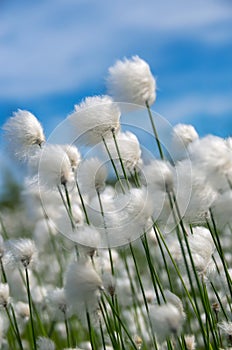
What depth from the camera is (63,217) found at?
113 inches

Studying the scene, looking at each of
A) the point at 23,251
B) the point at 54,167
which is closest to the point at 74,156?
the point at 54,167

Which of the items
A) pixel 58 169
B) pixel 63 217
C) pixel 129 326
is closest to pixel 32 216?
pixel 129 326

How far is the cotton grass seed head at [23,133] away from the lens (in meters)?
2.43

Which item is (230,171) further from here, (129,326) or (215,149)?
(129,326)

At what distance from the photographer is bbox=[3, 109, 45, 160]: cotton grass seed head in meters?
2.43

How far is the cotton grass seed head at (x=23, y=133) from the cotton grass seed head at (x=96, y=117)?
7.0 inches

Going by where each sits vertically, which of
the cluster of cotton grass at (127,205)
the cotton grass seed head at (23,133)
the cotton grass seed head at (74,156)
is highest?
the cotton grass seed head at (23,133)

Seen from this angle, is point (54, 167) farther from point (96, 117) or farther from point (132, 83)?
point (132, 83)

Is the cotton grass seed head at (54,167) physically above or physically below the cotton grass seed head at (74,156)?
below

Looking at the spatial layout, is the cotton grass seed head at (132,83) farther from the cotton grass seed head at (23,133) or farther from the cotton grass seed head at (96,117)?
the cotton grass seed head at (23,133)

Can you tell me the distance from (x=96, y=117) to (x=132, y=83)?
20 centimetres

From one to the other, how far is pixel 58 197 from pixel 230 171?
176cm

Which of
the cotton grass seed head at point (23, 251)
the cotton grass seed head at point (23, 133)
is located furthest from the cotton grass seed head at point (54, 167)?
the cotton grass seed head at point (23, 251)

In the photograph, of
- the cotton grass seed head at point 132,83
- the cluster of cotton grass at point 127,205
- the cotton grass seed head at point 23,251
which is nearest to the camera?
the cluster of cotton grass at point 127,205
